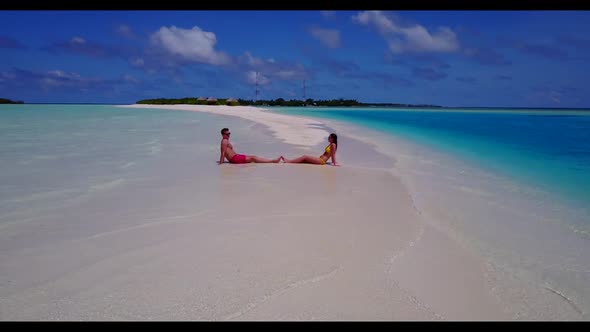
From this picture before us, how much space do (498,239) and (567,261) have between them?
681 millimetres

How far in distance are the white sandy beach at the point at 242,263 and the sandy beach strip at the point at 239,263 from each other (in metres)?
0.01

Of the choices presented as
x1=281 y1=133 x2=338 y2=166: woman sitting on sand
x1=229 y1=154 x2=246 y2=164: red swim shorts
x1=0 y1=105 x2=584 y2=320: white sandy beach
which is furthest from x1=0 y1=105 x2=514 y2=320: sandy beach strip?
x1=281 y1=133 x2=338 y2=166: woman sitting on sand

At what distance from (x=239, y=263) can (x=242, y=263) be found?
3 cm

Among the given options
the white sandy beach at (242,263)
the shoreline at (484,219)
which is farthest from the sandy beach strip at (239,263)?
the shoreline at (484,219)

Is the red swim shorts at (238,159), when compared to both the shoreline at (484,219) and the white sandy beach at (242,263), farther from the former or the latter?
the white sandy beach at (242,263)

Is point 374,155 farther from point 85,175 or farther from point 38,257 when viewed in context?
point 38,257

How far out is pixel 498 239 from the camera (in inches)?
172

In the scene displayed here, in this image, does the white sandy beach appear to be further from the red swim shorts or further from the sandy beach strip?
the red swim shorts

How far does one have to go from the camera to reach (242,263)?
336cm

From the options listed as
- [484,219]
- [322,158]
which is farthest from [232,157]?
[484,219]

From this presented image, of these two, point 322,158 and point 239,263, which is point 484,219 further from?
point 322,158

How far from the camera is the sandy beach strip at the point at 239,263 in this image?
8.73 feet

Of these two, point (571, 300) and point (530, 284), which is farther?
point (530, 284)

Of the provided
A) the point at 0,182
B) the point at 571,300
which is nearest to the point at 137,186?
the point at 0,182
